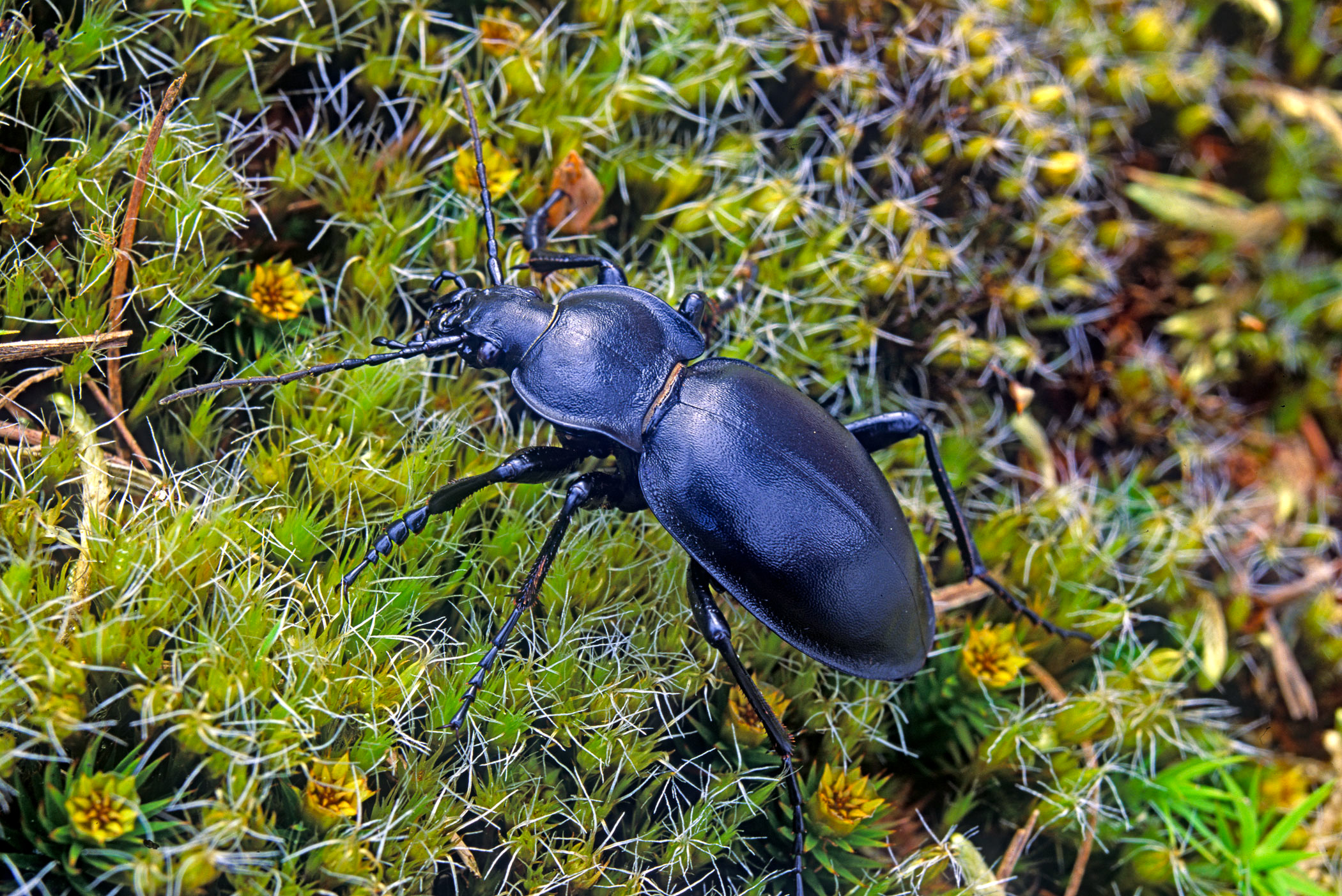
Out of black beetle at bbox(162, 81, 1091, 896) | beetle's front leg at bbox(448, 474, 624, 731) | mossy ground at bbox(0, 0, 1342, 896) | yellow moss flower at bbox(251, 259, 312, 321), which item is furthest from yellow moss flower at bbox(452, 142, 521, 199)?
beetle's front leg at bbox(448, 474, 624, 731)

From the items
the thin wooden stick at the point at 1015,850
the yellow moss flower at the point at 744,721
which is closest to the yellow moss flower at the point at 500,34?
the yellow moss flower at the point at 744,721

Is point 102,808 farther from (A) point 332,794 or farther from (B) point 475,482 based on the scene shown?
(B) point 475,482

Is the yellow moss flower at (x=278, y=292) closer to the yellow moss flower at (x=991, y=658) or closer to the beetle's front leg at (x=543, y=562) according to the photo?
the beetle's front leg at (x=543, y=562)

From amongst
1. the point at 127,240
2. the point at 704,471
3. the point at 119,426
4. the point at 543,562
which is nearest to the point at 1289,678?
the point at 704,471

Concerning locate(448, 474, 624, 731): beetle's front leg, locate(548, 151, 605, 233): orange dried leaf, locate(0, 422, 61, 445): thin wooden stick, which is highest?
locate(548, 151, 605, 233): orange dried leaf

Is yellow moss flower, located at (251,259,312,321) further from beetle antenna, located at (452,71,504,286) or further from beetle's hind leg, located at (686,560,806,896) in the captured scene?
beetle's hind leg, located at (686,560,806,896)
